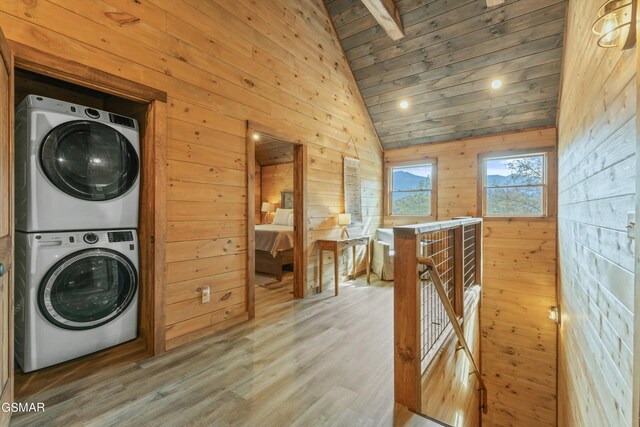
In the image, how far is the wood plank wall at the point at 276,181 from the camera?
7.30 meters

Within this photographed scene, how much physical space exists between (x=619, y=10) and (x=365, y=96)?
13.2 feet

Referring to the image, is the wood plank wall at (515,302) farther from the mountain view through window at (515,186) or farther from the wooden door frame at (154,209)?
the wooden door frame at (154,209)

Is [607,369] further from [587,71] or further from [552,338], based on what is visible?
[552,338]

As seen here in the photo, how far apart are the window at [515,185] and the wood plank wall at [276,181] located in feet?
14.2

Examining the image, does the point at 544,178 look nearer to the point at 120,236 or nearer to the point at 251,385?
the point at 251,385

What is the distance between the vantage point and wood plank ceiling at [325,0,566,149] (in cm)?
343

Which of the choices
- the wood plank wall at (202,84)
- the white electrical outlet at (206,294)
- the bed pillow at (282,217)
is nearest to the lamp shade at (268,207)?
the bed pillow at (282,217)

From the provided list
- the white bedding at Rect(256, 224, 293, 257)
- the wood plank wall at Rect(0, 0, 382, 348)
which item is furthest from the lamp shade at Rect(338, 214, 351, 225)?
the wood plank wall at Rect(0, 0, 382, 348)

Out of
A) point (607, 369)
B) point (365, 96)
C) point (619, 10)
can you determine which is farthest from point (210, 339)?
point (365, 96)

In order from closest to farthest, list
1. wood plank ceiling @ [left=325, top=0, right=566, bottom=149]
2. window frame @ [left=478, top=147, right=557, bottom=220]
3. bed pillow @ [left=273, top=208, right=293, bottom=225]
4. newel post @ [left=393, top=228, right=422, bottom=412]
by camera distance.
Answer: newel post @ [left=393, top=228, right=422, bottom=412] → wood plank ceiling @ [left=325, top=0, right=566, bottom=149] → window frame @ [left=478, top=147, right=557, bottom=220] → bed pillow @ [left=273, top=208, right=293, bottom=225]

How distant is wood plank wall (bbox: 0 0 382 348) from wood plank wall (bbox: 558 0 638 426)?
257 centimetres

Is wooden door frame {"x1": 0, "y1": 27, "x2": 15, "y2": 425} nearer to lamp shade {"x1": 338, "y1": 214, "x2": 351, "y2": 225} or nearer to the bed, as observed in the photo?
the bed

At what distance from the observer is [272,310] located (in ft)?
10.4

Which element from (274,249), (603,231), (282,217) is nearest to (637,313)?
(603,231)
